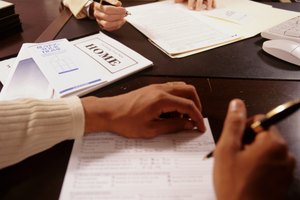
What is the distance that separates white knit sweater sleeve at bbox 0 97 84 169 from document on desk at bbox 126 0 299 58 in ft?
1.26

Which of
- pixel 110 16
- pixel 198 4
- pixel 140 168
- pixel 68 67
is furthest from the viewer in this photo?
pixel 198 4

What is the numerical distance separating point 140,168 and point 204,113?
0.66ft

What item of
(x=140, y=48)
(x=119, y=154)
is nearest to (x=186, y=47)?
(x=140, y=48)

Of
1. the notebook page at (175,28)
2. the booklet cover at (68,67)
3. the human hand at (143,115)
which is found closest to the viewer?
the human hand at (143,115)

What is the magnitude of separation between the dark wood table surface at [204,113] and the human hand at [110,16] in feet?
0.97

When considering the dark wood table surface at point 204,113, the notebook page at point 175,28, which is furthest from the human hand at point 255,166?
the notebook page at point 175,28

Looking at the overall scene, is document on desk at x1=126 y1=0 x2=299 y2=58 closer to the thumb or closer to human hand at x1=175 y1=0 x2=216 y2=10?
human hand at x1=175 y1=0 x2=216 y2=10

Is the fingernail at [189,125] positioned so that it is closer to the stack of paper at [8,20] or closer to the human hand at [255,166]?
the human hand at [255,166]

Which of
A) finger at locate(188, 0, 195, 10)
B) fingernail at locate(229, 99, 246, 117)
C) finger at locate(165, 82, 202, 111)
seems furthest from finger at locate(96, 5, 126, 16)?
fingernail at locate(229, 99, 246, 117)

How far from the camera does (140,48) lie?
2.96 feet

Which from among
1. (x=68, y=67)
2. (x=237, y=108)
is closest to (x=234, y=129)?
(x=237, y=108)

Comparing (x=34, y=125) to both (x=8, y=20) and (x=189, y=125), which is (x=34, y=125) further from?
(x=8, y=20)

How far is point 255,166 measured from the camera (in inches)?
14.6

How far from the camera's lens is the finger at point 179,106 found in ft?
1.90
